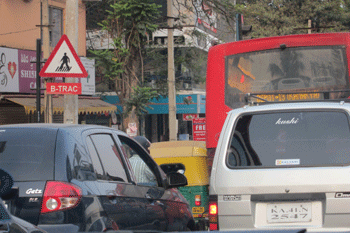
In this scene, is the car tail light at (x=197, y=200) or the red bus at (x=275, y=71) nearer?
the car tail light at (x=197, y=200)

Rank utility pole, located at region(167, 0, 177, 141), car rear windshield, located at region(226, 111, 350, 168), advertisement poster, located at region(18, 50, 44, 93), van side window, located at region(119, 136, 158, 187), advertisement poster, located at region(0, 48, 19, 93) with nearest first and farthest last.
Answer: car rear windshield, located at region(226, 111, 350, 168), van side window, located at region(119, 136, 158, 187), advertisement poster, located at region(0, 48, 19, 93), advertisement poster, located at region(18, 50, 44, 93), utility pole, located at region(167, 0, 177, 141)

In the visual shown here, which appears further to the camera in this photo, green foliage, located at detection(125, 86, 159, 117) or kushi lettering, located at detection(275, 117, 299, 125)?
green foliage, located at detection(125, 86, 159, 117)

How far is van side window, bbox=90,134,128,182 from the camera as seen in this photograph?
4691 mm

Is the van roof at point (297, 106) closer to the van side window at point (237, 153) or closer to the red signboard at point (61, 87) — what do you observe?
the van side window at point (237, 153)

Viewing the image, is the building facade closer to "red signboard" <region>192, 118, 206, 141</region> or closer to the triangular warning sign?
"red signboard" <region>192, 118, 206, 141</region>

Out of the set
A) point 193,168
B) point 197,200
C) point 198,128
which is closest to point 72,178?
point 197,200

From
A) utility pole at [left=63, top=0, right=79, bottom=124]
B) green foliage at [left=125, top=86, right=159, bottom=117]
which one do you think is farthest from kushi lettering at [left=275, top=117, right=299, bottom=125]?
green foliage at [left=125, top=86, right=159, bottom=117]

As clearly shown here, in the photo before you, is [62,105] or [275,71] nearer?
[275,71]

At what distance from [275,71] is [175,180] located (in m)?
4.53

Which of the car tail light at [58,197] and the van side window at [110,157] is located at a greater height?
the van side window at [110,157]

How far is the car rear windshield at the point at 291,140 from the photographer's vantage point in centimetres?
510

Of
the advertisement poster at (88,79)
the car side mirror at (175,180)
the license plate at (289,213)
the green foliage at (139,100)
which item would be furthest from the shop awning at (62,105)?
the license plate at (289,213)

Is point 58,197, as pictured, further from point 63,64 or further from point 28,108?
point 28,108

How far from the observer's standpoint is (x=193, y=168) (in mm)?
9539
